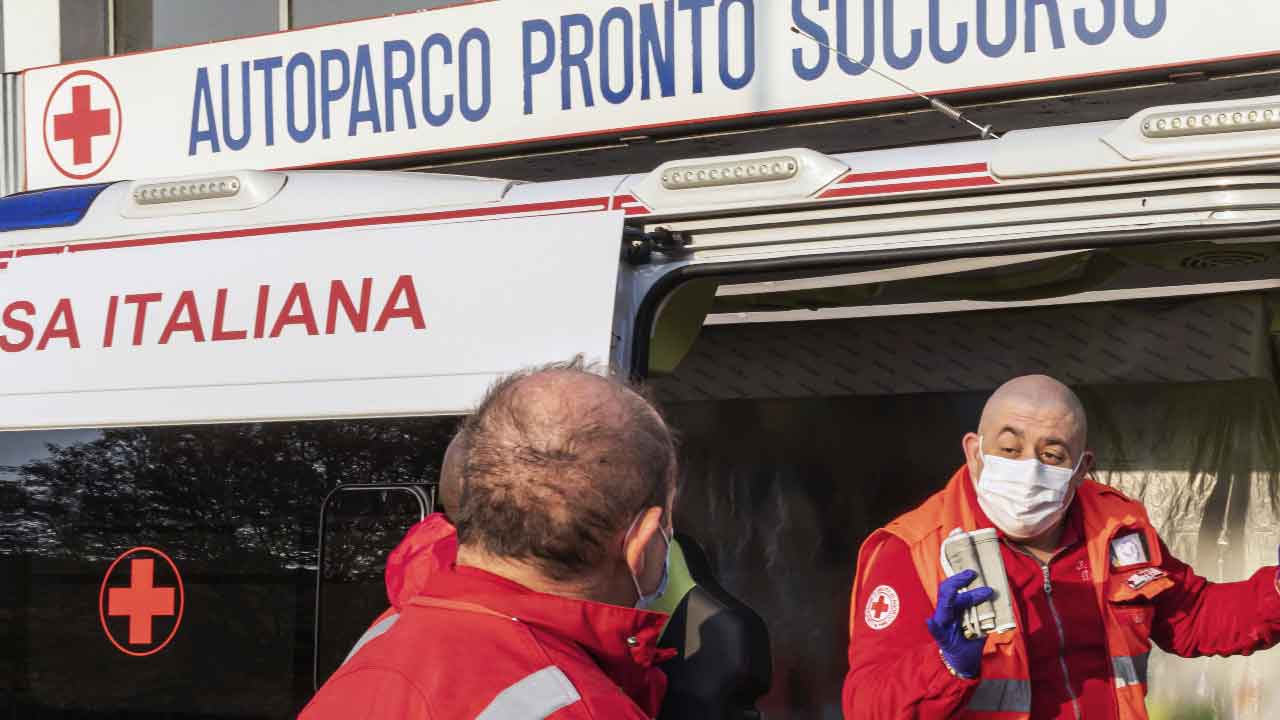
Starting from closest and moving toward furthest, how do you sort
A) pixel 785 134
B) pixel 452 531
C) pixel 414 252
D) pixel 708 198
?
pixel 452 531
pixel 708 198
pixel 414 252
pixel 785 134

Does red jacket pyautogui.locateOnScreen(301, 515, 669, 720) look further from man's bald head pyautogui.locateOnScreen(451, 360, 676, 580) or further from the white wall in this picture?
the white wall

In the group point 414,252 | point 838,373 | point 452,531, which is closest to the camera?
point 452,531

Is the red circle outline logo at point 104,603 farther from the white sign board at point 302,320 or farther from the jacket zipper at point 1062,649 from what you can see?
the jacket zipper at point 1062,649

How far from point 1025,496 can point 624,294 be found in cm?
103

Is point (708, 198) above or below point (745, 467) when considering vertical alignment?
above

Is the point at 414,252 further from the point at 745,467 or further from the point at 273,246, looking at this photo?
the point at 745,467

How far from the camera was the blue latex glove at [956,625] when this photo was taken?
2.63 m

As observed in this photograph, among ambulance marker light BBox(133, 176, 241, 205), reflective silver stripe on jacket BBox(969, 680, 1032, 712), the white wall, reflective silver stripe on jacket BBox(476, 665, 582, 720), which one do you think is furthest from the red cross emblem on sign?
reflective silver stripe on jacket BBox(476, 665, 582, 720)

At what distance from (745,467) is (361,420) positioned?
3252 millimetres

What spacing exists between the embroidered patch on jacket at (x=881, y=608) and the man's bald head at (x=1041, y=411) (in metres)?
0.42

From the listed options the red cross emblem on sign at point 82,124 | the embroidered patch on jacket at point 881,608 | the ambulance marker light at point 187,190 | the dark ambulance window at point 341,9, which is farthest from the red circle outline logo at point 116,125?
the embroidered patch on jacket at point 881,608

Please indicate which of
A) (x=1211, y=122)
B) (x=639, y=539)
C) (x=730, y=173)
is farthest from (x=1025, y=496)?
(x=639, y=539)

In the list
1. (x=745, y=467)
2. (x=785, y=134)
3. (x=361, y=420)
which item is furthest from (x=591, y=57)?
(x=361, y=420)

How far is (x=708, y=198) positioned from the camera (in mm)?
3492
